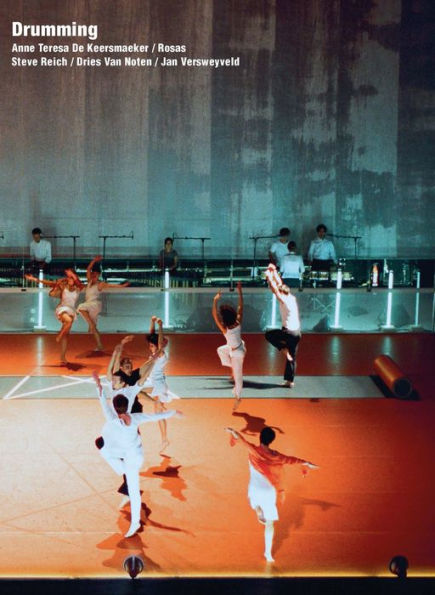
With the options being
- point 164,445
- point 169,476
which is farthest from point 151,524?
point 164,445

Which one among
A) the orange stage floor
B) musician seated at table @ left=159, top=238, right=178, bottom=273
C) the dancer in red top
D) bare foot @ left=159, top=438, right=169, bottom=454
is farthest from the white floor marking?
musician seated at table @ left=159, top=238, right=178, bottom=273

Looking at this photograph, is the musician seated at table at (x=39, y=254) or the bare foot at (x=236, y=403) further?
the musician seated at table at (x=39, y=254)

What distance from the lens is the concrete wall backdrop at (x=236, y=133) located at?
920 inches

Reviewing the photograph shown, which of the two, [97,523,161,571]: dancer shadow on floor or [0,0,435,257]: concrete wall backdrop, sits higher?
[0,0,435,257]: concrete wall backdrop

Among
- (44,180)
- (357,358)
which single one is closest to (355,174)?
(44,180)

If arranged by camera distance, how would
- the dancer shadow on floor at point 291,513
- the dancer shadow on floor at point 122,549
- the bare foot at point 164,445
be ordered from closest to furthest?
the dancer shadow on floor at point 122,549 → the dancer shadow on floor at point 291,513 → the bare foot at point 164,445

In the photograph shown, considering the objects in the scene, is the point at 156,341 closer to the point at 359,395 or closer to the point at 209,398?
the point at 209,398

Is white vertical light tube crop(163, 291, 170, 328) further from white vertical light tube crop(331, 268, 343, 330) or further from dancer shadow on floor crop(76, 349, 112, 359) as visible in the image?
white vertical light tube crop(331, 268, 343, 330)

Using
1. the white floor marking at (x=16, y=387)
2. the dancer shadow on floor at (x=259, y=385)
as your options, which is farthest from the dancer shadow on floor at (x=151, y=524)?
the dancer shadow on floor at (x=259, y=385)

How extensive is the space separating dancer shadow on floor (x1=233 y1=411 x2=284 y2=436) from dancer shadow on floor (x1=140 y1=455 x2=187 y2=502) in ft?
4.37

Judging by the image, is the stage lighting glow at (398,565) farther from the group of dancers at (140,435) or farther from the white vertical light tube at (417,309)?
the white vertical light tube at (417,309)

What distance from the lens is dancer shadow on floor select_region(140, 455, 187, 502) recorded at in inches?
322

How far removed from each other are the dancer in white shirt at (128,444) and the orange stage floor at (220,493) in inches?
13.7

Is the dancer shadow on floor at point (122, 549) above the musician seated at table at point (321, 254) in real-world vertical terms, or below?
below
